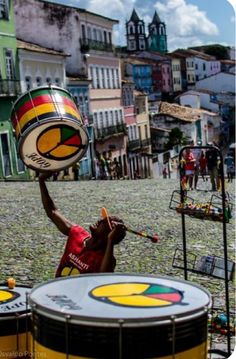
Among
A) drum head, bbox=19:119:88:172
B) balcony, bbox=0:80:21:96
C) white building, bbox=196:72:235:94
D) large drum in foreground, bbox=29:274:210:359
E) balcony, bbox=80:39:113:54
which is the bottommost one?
large drum in foreground, bbox=29:274:210:359

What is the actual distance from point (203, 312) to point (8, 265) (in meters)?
6.34

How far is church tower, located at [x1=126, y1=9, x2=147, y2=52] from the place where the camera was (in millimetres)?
110812

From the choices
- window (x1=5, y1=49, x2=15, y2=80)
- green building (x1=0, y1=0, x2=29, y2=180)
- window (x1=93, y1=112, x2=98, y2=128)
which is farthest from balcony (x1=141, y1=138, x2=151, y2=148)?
window (x1=5, y1=49, x2=15, y2=80)

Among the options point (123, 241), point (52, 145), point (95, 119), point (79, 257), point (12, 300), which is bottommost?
point (123, 241)

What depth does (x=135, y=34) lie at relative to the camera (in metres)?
112

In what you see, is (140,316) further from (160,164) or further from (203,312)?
(160,164)

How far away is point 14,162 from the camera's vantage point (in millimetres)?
25375

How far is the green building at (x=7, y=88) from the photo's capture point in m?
24.7

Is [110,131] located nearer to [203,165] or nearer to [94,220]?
[203,165]

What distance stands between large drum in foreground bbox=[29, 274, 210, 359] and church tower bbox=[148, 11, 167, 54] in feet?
385

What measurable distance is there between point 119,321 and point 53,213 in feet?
6.03

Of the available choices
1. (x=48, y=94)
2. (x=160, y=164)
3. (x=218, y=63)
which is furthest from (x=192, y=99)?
(x=48, y=94)

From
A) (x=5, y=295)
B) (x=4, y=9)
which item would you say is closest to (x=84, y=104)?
(x=4, y=9)

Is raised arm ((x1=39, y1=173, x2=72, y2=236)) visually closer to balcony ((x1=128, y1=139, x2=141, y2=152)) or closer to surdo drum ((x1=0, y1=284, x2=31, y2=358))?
surdo drum ((x1=0, y1=284, x2=31, y2=358))
